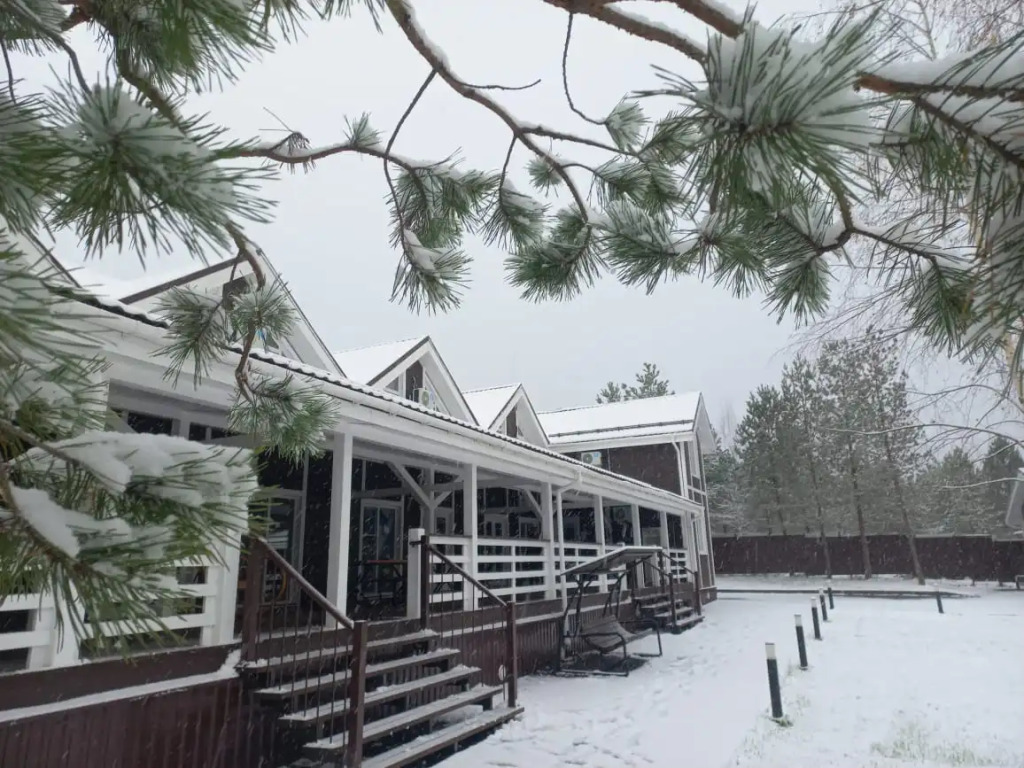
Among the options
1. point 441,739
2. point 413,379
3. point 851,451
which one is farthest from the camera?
point 851,451

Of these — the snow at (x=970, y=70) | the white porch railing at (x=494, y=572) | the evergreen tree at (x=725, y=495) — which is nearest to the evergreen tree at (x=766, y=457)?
the evergreen tree at (x=725, y=495)

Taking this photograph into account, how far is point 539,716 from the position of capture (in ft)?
20.4

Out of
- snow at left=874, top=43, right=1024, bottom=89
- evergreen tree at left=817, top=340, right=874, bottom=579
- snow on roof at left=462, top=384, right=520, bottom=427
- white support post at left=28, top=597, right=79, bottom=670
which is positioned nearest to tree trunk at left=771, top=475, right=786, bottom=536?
evergreen tree at left=817, top=340, right=874, bottom=579

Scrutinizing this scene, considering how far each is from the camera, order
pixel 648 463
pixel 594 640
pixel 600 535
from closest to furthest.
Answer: pixel 594 640 < pixel 600 535 < pixel 648 463

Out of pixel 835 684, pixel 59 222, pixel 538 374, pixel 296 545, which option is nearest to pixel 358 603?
pixel 296 545

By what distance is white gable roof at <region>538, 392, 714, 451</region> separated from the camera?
68.4 feet

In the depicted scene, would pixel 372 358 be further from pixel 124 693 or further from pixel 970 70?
pixel 970 70

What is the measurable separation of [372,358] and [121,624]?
1313 cm

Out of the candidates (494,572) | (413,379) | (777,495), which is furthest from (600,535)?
(777,495)

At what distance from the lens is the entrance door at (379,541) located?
32.1ft

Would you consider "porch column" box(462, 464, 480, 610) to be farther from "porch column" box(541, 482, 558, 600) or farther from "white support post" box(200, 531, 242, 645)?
"white support post" box(200, 531, 242, 645)

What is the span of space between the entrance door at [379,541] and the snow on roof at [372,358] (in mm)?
2409

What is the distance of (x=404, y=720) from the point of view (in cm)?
483

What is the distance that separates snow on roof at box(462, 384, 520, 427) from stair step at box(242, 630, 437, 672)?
9296 millimetres
